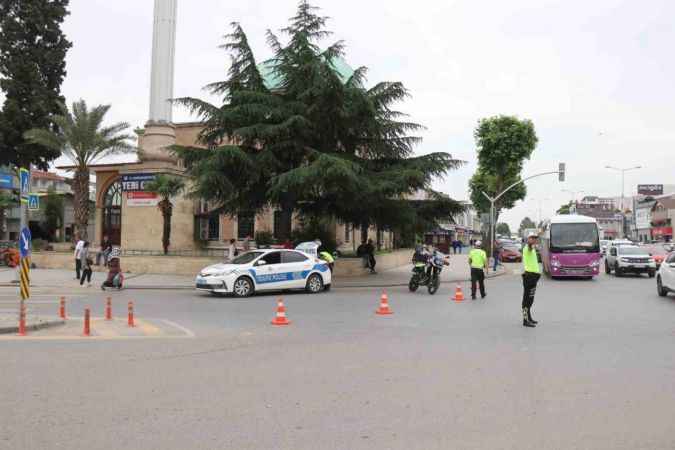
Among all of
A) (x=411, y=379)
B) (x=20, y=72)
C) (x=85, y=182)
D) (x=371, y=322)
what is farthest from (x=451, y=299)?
(x=20, y=72)

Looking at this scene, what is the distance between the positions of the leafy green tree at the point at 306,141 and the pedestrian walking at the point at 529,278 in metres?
10.6

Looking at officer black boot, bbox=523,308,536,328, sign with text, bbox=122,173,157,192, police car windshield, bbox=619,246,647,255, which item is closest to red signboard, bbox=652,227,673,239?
police car windshield, bbox=619,246,647,255

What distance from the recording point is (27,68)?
3772 cm

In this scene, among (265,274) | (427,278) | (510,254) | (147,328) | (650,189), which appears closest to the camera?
(147,328)

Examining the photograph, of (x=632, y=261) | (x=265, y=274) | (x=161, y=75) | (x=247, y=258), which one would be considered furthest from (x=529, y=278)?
(x=161, y=75)

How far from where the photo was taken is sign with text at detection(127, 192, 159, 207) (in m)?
32.5

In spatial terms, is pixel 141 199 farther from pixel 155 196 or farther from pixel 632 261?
pixel 632 261

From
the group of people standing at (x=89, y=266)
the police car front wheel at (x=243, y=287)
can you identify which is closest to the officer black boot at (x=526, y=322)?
the police car front wheel at (x=243, y=287)

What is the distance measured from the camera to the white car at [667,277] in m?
17.0

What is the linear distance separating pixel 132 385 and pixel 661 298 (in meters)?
16.3

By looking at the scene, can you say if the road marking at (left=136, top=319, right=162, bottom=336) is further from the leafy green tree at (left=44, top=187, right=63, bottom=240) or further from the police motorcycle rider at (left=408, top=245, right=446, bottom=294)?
the leafy green tree at (left=44, top=187, right=63, bottom=240)

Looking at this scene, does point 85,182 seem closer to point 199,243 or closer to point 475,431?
point 199,243

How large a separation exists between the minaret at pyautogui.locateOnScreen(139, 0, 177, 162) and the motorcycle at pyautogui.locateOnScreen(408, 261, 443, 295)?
20074mm

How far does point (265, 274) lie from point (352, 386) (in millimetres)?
11786
